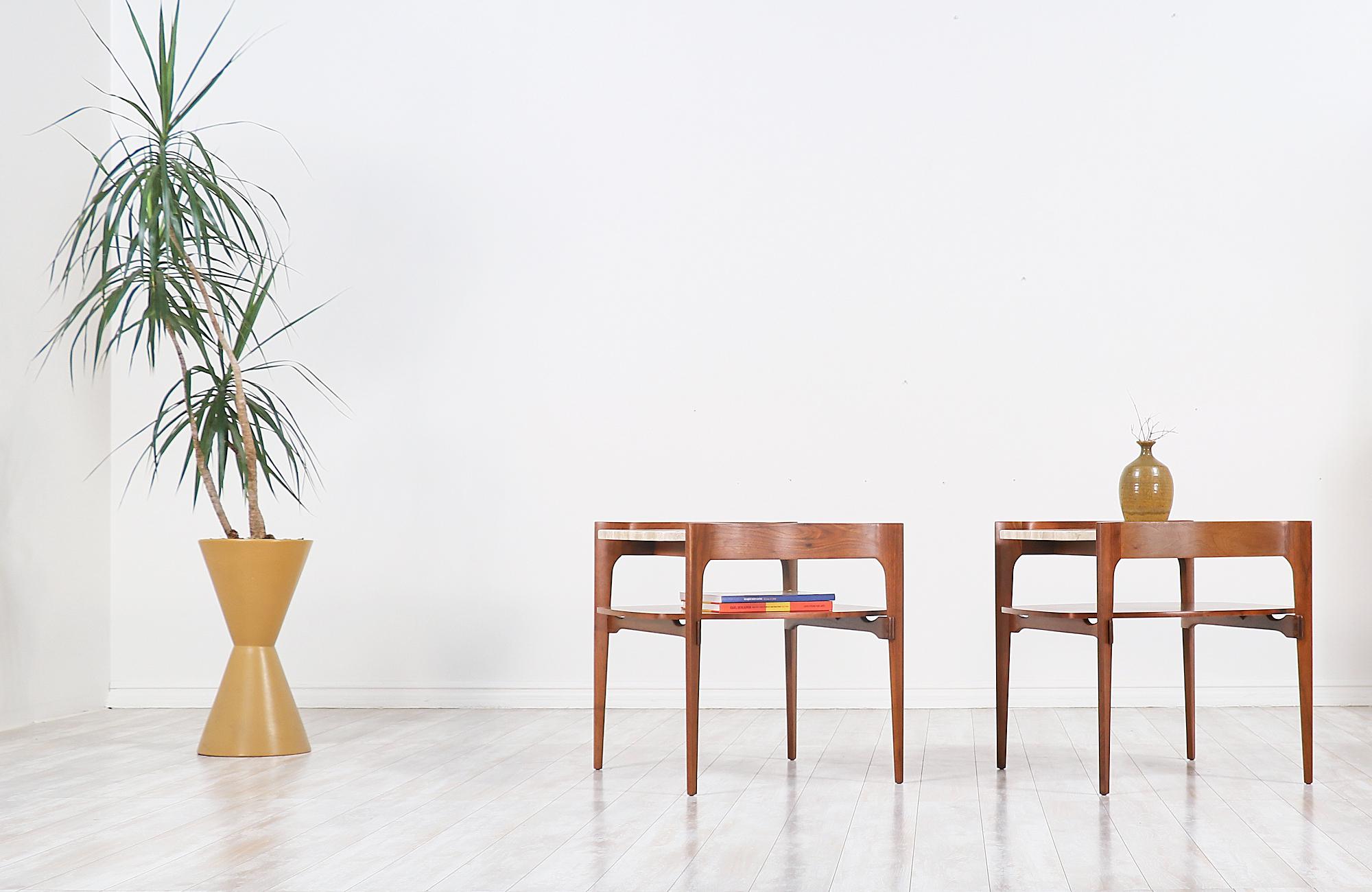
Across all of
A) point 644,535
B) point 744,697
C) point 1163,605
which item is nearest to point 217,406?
point 644,535

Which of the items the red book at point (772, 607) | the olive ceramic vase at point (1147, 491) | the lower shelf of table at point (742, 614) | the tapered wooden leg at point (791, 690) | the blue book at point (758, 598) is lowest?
the tapered wooden leg at point (791, 690)

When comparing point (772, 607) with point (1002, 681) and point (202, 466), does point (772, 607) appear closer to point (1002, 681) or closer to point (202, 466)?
point (1002, 681)

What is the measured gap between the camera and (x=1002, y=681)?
2.90 meters

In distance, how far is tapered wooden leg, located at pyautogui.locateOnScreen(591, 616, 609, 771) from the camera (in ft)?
9.26

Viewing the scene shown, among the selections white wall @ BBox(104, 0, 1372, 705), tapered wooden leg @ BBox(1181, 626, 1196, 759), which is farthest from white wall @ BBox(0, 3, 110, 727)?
tapered wooden leg @ BBox(1181, 626, 1196, 759)

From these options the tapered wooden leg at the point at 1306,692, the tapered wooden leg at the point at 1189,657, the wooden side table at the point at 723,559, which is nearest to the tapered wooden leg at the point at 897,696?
the wooden side table at the point at 723,559

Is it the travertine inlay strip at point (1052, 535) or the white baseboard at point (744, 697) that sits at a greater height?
the travertine inlay strip at point (1052, 535)

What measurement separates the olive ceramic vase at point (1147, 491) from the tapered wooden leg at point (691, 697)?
1097 mm

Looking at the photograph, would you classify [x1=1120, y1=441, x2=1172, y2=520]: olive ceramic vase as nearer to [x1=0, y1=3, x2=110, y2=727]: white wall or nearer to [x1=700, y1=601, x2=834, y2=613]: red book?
[x1=700, y1=601, x2=834, y2=613]: red book

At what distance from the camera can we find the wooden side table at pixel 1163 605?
2580 mm

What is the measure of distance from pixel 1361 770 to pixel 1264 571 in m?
1.19

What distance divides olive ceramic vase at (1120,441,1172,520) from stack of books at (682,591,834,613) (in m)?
0.78

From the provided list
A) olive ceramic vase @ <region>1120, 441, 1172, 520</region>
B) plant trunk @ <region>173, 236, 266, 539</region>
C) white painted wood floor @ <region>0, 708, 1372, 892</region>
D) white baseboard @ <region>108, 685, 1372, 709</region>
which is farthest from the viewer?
white baseboard @ <region>108, 685, 1372, 709</region>

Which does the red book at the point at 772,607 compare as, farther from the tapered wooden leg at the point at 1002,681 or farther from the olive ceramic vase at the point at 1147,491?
the olive ceramic vase at the point at 1147,491
